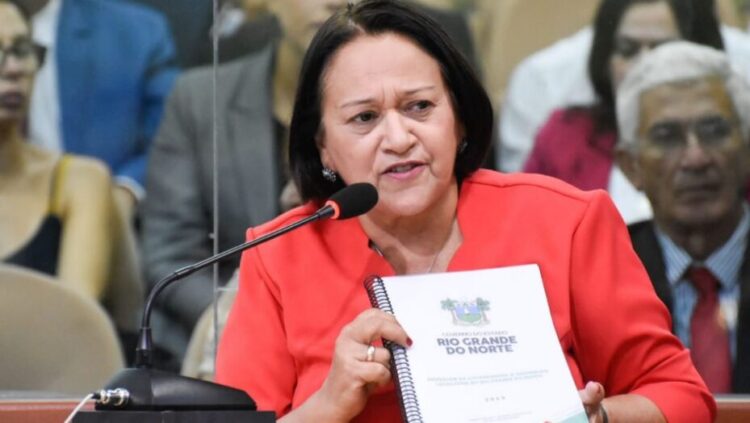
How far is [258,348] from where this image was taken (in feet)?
6.61

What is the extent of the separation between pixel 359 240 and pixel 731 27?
1332 millimetres

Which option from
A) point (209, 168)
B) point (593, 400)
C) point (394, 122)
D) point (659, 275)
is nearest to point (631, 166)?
point (659, 275)

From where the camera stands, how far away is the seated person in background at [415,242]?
1963 mm

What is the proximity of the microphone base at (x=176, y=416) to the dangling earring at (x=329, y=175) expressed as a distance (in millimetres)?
485

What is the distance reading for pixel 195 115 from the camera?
10.0 feet

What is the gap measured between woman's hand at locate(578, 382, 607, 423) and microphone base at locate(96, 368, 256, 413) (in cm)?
44

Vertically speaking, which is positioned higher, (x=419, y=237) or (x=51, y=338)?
(x=51, y=338)

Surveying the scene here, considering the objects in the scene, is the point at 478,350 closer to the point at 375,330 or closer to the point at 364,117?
the point at 375,330

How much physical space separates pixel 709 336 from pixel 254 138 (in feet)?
3.54

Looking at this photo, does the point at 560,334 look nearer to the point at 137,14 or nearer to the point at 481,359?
the point at 481,359

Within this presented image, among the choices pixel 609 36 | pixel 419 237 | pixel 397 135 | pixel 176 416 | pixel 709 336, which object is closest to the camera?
pixel 176 416

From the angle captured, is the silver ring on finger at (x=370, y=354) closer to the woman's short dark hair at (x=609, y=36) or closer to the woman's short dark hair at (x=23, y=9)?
the woman's short dark hair at (x=609, y=36)

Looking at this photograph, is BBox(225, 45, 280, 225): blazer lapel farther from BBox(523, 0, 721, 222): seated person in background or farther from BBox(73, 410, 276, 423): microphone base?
BBox(73, 410, 276, 423): microphone base

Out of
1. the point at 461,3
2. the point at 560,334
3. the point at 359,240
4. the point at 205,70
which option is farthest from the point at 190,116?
the point at 560,334
